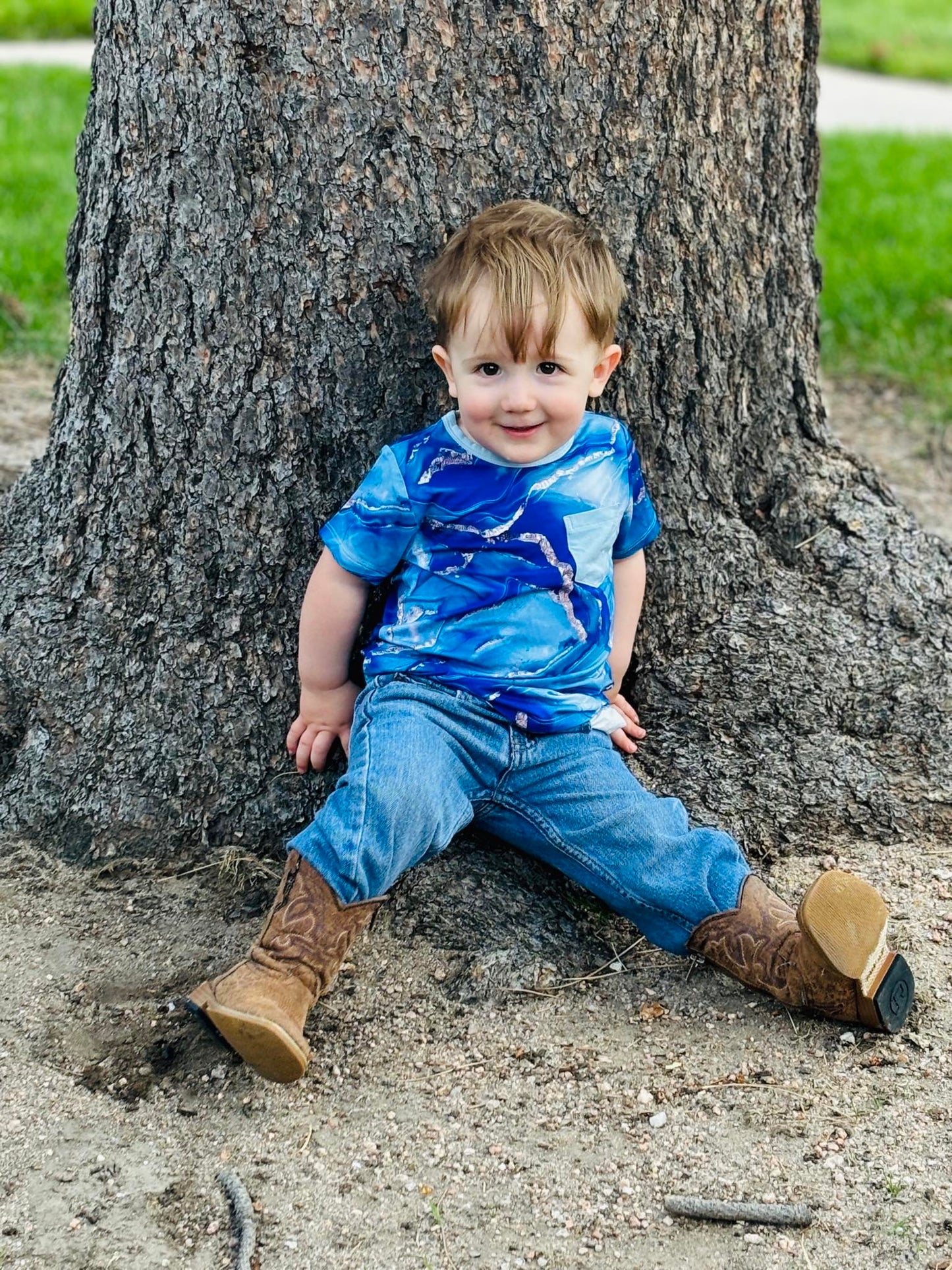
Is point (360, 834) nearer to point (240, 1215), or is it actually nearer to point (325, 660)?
point (325, 660)

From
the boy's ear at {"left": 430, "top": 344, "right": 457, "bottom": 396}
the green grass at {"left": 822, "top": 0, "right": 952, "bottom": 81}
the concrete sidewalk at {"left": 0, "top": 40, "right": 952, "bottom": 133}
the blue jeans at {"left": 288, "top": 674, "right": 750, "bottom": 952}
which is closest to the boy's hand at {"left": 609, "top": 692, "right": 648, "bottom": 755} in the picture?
the blue jeans at {"left": 288, "top": 674, "right": 750, "bottom": 952}

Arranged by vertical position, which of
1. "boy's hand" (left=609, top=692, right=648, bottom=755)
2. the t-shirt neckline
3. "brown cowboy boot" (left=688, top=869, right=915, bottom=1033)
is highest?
the t-shirt neckline

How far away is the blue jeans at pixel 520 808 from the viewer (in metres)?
2.37

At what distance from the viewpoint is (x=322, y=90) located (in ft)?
7.91

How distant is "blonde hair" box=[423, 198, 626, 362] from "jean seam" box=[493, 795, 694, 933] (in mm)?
820

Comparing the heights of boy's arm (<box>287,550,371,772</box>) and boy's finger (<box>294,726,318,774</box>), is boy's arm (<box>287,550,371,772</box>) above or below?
above

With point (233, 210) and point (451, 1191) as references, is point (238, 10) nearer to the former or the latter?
point (233, 210)

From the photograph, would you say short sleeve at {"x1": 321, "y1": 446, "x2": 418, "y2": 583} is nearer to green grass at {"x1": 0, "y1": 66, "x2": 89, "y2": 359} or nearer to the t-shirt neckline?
the t-shirt neckline

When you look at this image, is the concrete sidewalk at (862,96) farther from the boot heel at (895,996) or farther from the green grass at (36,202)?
the boot heel at (895,996)

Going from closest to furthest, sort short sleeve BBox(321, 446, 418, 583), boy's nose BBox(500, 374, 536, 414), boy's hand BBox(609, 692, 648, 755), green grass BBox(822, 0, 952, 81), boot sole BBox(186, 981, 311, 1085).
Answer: boot sole BBox(186, 981, 311, 1085), boy's nose BBox(500, 374, 536, 414), short sleeve BBox(321, 446, 418, 583), boy's hand BBox(609, 692, 648, 755), green grass BBox(822, 0, 952, 81)

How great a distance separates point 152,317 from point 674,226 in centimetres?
101

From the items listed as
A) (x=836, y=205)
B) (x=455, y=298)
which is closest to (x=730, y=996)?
(x=455, y=298)

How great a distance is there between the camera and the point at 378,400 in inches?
103

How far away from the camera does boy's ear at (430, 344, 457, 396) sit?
247cm
